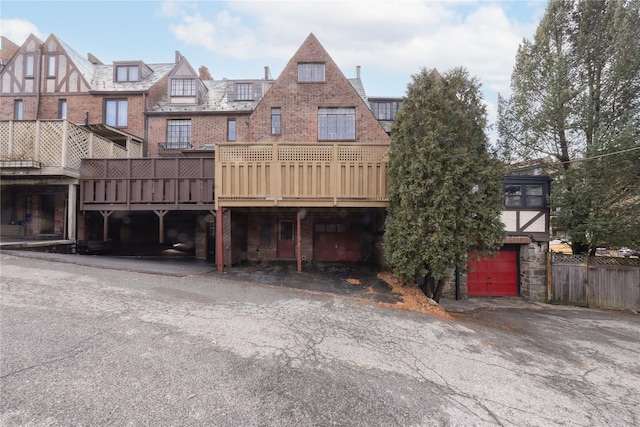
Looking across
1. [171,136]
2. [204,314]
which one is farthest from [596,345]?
[171,136]

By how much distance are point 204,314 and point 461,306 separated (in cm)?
926

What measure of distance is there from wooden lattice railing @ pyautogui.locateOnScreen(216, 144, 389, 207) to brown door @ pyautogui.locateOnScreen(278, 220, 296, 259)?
4.27m

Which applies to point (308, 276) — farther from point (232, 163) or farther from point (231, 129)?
point (231, 129)

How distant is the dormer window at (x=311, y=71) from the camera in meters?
13.6

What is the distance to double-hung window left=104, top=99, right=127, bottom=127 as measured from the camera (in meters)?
16.3

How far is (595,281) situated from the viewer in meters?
10.9

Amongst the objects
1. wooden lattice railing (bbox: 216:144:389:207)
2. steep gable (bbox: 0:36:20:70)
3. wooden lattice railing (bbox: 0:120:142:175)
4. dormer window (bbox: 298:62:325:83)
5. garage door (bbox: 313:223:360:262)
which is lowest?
garage door (bbox: 313:223:360:262)

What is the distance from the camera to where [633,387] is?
4.16m

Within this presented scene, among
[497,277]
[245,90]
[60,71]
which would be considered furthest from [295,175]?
[60,71]

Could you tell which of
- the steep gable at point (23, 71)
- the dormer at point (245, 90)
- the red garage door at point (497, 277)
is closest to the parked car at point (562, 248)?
the red garage door at point (497, 277)

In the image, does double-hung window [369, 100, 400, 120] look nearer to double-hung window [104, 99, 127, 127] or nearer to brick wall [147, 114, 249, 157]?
brick wall [147, 114, 249, 157]

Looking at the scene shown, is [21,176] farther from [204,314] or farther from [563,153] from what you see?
[563,153]

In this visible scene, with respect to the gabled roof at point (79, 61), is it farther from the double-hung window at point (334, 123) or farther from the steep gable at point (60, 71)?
the double-hung window at point (334, 123)

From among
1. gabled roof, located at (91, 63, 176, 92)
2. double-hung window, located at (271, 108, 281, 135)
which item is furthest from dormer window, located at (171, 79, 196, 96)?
double-hung window, located at (271, 108, 281, 135)
